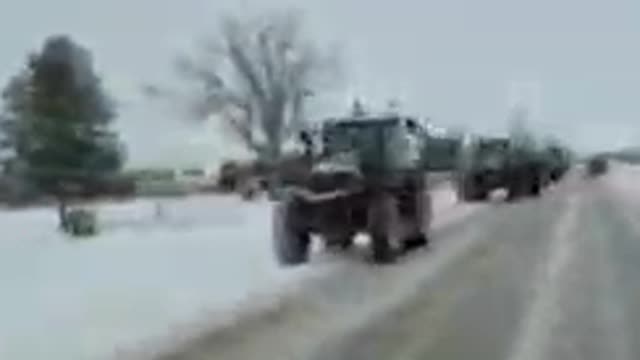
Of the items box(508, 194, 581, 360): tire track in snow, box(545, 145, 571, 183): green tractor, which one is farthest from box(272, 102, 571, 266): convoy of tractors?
box(545, 145, 571, 183): green tractor

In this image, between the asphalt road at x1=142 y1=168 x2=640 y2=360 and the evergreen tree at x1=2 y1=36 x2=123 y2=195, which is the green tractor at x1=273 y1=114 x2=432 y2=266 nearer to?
the asphalt road at x1=142 y1=168 x2=640 y2=360

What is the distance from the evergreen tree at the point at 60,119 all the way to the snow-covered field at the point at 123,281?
42405mm

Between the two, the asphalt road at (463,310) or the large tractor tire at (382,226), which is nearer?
the asphalt road at (463,310)

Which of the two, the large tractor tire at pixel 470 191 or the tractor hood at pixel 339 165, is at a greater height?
the tractor hood at pixel 339 165

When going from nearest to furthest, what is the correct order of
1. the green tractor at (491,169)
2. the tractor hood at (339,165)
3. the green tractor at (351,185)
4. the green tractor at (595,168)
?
the tractor hood at (339,165) < the green tractor at (351,185) < the green tractor at (491,169) < the green tractor at (595,168)

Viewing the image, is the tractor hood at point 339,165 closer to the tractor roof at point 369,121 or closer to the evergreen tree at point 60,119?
the tractor roof at point 369,121

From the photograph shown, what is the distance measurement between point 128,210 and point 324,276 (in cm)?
3426

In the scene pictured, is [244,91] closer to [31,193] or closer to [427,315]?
[31,193]

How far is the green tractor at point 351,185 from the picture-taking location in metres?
28.6

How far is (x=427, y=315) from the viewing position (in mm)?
18750

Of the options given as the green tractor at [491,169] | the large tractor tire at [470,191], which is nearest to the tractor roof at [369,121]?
the green tractor at [491,169]

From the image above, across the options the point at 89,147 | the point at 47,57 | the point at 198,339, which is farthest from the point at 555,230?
the point at 47,57

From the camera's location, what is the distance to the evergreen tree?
90.0 metres

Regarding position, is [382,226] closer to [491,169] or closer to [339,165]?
[339,165]
